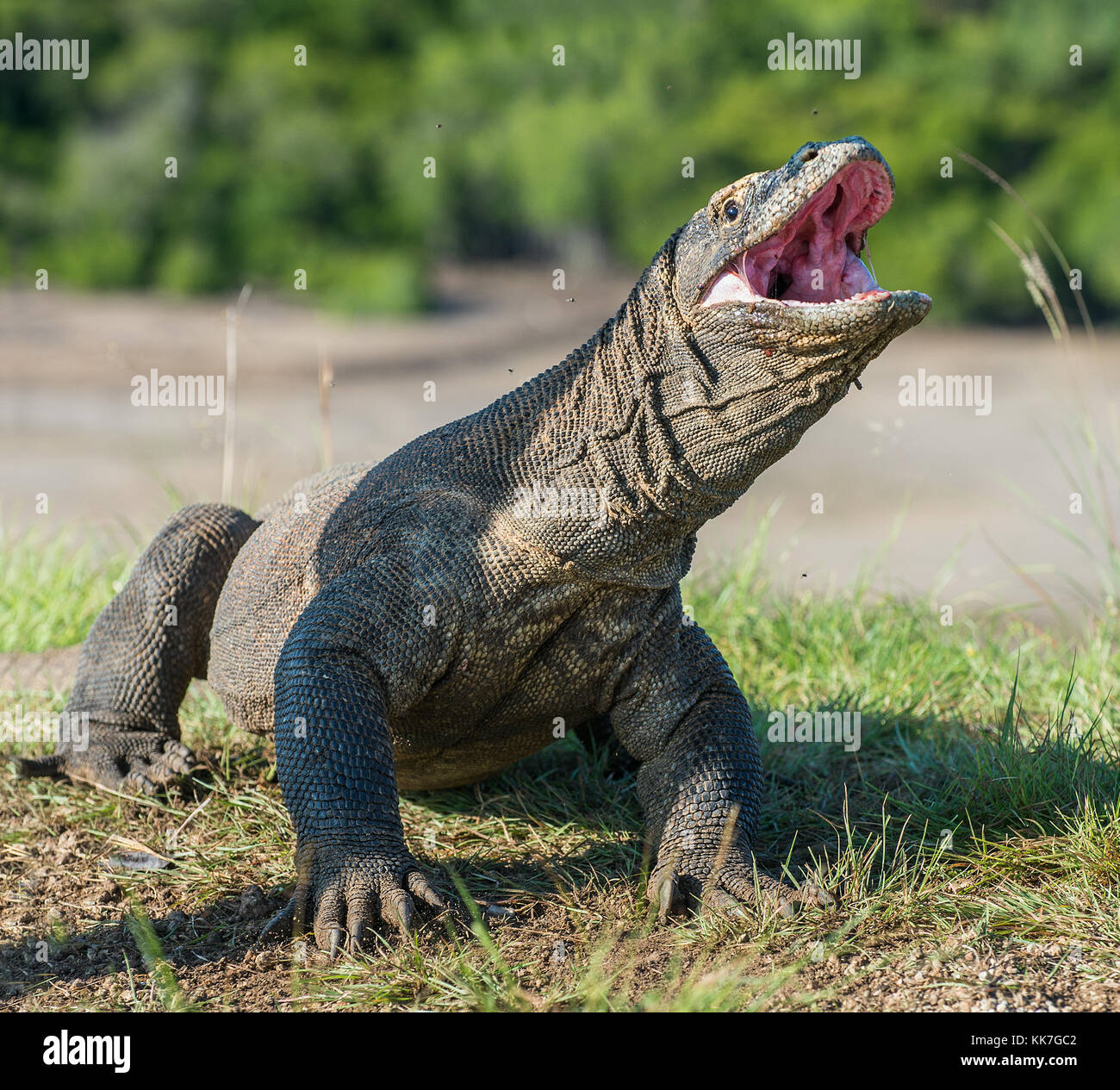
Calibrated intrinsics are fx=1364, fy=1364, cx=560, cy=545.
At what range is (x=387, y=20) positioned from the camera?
29594 mm

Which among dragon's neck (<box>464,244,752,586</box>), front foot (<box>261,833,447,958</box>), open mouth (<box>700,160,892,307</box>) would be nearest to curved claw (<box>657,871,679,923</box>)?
front foot (<box>261,833,447,958</box>)

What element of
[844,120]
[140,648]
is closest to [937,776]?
[140,648]

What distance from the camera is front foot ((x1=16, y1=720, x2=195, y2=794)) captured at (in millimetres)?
4961

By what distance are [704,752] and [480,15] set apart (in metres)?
27.7

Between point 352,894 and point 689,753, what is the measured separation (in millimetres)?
1165

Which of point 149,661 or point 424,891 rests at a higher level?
point 149,661

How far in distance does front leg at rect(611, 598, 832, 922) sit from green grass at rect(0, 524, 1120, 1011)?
0.68 ft

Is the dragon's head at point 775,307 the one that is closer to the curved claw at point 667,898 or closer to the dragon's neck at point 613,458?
the dragon's neck at point 613,458

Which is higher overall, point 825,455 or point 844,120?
point 844,120

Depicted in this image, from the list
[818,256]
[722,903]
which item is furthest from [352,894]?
[818,256]

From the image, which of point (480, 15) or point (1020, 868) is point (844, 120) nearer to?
point (480, 15)

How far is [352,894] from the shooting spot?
3619mm

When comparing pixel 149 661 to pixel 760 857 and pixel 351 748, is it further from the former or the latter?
pixel 760 857

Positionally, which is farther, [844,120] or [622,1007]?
[844,120]
